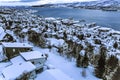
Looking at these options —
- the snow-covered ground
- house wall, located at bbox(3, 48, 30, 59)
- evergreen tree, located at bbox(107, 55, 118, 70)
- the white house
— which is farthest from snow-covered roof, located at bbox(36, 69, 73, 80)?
evergreen tree, located at bbox(107, 55, 118, 70)

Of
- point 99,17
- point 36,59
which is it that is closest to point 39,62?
point 36,59

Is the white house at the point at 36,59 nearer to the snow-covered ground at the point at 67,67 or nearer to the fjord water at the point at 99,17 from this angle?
the snow-covered ground at the point at 67,67

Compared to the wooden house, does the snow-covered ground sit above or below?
below

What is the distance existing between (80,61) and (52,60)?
408 centimetres

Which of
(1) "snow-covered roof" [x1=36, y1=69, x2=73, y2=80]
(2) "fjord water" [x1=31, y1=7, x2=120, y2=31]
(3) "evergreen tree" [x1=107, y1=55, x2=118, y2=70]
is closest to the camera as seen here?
(1) "snow-covered roof" [x1=36, y1=69, x2=73, y2=80]

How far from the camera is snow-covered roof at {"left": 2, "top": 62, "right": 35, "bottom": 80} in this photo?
69.0ft

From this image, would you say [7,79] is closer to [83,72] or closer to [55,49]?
[83,72]

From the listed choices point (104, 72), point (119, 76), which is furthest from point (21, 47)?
point (119, 76)

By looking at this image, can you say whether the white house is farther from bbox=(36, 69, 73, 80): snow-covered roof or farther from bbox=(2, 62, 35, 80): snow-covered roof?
bbox=(36, 69, 73, 80): snow-covered roof

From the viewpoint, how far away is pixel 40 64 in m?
24.9

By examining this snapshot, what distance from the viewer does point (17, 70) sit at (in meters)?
22.1

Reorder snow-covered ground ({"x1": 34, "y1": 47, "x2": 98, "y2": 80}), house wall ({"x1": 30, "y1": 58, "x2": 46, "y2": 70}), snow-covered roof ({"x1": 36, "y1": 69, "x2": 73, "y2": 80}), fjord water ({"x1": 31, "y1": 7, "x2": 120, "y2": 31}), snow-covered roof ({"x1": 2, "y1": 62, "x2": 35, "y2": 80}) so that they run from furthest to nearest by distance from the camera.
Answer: fjord water ({"x1": 31, "y1": 7, "x2": 120, "y2": 31}), house wall ({"x1": 30, "y1": 58, "x2": 46, "y2": 70}), snow-covered ground ({"x1": 34, "y1": 47, "x2": 98, "y2": 80}), snow-covered roof ({"x1": 2, "y1": 62, "x2": 35, "y2": 80}), snow-covered roof ({"x1": 36, "y1": 69, "x2": 73, "y2": 80})

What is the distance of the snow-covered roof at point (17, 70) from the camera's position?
2103 cm

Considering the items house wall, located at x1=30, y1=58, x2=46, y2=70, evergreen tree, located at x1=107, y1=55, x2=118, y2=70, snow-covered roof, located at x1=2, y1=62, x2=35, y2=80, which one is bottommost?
evergreen tree, located at x1=107, y1=55, x2=118, y2=70
